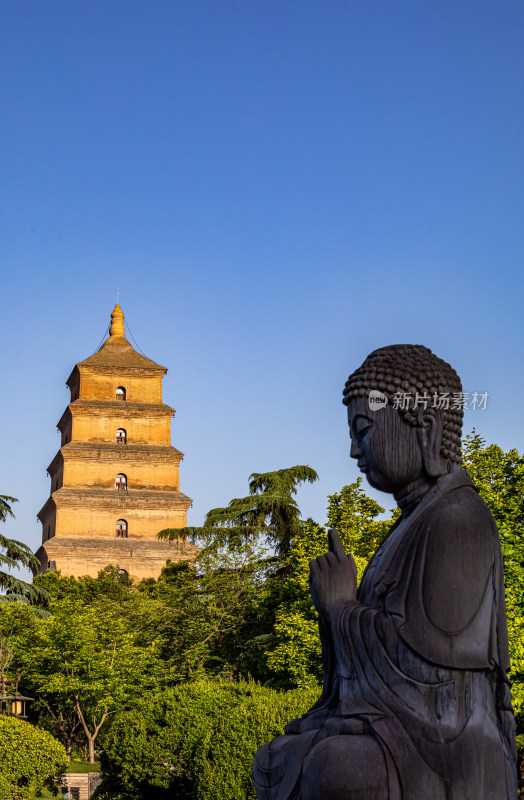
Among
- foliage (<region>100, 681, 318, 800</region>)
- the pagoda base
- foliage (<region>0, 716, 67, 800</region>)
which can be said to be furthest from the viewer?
the pagoda base

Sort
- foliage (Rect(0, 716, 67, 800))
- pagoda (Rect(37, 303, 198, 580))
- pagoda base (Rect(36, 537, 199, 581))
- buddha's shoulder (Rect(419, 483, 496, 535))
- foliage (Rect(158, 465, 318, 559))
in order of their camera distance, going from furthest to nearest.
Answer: pagoda (Rect(37, 303, 198, 580)), pagoda base (Rect(36, 537, 199, 581)), foliage (Rect(158, 465, 318, 559)), foliage (Rect(0, 716, 67, 800)), buddha's shoulder (Rect(419, 483, 496, 535))

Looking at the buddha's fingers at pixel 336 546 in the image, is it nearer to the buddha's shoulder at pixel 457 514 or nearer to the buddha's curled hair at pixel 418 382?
the buddha's shoulder at pixel 457 514

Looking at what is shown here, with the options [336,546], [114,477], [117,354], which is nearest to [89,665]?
[336,546]

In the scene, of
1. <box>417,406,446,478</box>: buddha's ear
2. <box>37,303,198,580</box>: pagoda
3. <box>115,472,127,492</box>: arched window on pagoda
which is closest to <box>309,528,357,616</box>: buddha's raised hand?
<box>417,406,446,478</box>: buddha's ear

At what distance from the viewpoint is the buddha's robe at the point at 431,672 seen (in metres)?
3.31

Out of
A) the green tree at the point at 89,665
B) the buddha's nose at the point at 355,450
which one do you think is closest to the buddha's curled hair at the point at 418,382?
the buddha's nose at the point at 355,450

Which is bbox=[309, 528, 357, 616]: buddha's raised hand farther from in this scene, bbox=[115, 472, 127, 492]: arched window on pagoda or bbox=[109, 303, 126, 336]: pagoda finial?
bbox=[109, 303, 126, 336]: pagoda finial

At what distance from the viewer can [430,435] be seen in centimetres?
384

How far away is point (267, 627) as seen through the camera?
30438 millimetres

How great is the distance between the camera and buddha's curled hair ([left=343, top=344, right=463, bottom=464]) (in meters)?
3.87

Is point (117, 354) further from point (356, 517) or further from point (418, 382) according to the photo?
point (418, 382)

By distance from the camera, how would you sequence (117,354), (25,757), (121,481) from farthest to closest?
1. (117,354)
2. (121,481)
3. (25,757)

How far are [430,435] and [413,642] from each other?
2.86 ft

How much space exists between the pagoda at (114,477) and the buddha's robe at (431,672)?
151 ft
